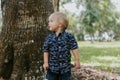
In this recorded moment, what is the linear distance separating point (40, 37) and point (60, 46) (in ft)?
5.91

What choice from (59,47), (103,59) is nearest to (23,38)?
(59,47)

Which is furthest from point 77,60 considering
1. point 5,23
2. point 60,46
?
point 5,23

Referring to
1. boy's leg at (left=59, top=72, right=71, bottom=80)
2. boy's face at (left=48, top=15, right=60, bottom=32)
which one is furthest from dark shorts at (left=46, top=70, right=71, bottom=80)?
boy's face at (left=48, top=15, right=60, bottom=32)

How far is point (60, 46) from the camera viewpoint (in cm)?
586

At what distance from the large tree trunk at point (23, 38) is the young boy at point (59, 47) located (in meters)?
1.61

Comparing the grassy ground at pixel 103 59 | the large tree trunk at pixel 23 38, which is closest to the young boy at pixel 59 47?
the large tree trunk at pixel 23 38

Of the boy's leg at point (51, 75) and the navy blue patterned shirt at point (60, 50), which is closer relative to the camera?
the navy blue patterned shirt at point (60, 50)

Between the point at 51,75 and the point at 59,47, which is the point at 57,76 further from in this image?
the point at 59,47

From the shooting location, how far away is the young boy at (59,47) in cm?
584

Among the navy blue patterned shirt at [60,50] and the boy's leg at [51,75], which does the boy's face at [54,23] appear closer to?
the navy blue patterned shirt at [60,50]

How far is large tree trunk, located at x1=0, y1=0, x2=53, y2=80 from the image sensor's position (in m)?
Answer: 7.52

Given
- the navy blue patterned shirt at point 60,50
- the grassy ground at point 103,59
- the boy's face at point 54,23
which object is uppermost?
the boy's face at point 54,23

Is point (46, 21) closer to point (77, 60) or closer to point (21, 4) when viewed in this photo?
point (21, 4)

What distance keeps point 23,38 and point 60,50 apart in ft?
6.06
